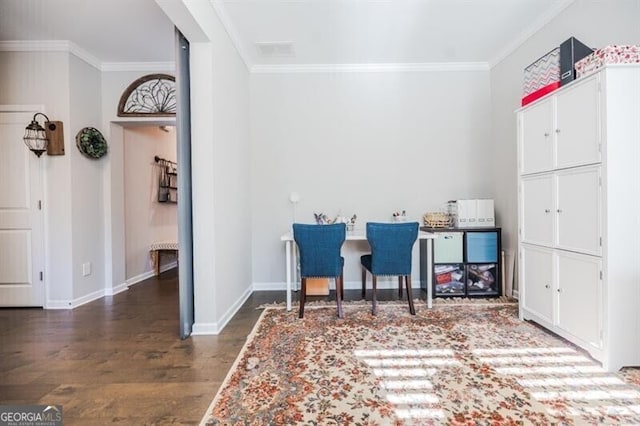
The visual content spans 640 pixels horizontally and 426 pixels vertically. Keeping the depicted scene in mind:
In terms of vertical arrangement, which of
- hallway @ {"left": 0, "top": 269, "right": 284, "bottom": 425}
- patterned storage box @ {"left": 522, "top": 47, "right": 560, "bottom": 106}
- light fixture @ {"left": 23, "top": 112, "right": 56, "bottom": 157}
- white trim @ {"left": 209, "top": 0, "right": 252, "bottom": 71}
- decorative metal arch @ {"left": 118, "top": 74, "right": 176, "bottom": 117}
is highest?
white trim @ {"left": 209, "top": 0, "right": 252, "bottom": 71}

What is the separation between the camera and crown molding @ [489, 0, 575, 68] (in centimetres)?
267

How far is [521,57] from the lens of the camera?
3.22 m

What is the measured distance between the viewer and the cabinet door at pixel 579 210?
1.87m

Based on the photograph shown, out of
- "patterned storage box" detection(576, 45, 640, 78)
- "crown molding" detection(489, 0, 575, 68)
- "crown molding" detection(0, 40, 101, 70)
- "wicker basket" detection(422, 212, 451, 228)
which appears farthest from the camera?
"wicker basket" detection(422, 212, 451, 228)

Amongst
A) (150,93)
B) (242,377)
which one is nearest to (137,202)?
(150,93)

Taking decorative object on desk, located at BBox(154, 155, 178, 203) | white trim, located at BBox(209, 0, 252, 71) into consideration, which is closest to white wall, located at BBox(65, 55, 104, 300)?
decorative object on desk, located at BBox(154, 155, 178, 203)

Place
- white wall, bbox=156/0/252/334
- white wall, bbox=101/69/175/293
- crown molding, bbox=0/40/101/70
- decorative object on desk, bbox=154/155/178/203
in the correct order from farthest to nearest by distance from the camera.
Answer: decorative object on desk, bbox=154/155/178/203
white wall, bbox=101/69/175/293
crown molding, bbox=0/40/101/70
white wall, bbox=156/0/252/334

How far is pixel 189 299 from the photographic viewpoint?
2.45 meters

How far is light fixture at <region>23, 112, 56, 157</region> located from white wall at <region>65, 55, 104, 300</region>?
20cm

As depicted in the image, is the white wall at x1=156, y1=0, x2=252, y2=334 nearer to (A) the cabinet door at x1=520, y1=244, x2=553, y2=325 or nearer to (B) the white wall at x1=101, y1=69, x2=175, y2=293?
(B) the white wall at x1=101, y1=69, x2=175, y2=293

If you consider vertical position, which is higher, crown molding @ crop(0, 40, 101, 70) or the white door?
crown molding @ crop(0, 40, 101, 70)

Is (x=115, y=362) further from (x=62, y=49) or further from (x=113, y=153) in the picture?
(x=62, y=49)

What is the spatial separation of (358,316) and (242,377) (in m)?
1.30

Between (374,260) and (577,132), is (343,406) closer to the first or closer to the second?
(374,260)
